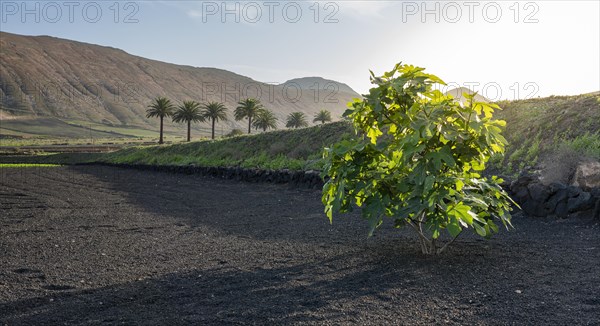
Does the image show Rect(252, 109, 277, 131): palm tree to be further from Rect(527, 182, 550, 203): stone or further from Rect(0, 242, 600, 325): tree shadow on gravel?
Rect(0, 242, 600, 325): tree shadow on gravel

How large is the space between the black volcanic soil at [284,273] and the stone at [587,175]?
1.45m

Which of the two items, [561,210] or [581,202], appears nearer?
[581,202]

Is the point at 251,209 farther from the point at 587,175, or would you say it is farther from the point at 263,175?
the point at 587,175

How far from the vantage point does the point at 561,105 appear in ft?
59.3

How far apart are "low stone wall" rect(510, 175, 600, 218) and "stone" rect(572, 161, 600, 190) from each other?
0.95 ft

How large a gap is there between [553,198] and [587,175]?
1.60 metres

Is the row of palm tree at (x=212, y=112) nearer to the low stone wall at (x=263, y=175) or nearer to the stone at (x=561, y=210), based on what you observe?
the low stone wall at (x=263, y=175)

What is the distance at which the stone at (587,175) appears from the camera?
33.4 ft

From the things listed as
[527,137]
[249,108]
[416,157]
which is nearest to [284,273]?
[416,157]

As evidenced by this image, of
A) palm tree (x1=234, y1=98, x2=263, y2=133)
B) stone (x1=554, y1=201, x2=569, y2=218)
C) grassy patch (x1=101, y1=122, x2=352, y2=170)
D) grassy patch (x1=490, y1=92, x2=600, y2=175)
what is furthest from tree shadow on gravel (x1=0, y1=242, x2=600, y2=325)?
palm tree (x1=234, y1=98, x2=263, y2=133)

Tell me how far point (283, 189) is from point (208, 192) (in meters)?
2.79

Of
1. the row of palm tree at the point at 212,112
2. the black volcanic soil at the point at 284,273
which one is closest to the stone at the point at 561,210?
the black volcanic soil at the point at 284,273

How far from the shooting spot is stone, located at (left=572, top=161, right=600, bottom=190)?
10.2 m

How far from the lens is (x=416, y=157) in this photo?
258 inches
